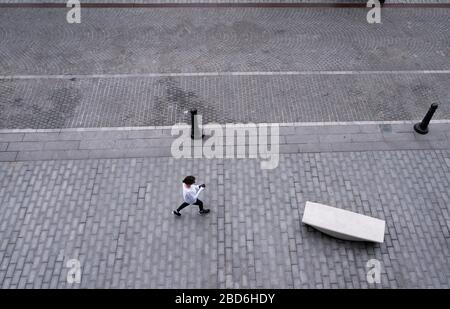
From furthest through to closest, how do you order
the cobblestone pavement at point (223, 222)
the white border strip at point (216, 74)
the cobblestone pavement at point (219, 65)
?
the white border strip at point (216, 74) < the cobblestone pavement at point (219, 65) < the cobblestone pavement at point (223, 222)

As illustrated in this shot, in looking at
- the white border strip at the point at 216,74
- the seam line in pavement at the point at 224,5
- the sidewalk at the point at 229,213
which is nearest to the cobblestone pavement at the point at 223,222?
the sidewalk at the point at 229,213

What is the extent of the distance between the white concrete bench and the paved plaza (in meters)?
0.32

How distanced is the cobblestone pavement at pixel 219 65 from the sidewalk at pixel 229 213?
0.89 m

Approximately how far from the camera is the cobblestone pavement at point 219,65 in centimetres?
1084

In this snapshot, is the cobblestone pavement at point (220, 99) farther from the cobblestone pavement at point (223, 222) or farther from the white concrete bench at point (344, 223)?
the white concrete bench at point (344, 223)

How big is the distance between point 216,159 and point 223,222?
186 centimetres

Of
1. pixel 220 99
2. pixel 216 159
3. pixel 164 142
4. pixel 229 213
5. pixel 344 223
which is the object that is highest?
pixel 220 99

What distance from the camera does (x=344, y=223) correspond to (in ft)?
26.9

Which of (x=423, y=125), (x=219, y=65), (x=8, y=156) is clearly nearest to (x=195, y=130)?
(x=219, y=65)

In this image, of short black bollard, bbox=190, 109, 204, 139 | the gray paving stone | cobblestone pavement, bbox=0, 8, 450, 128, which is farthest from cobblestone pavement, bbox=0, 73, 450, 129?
the gray paving stone

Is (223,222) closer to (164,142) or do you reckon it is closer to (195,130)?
(195,130)

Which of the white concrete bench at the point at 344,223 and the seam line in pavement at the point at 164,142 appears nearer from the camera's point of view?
the white concrete bench at the point at 344,223

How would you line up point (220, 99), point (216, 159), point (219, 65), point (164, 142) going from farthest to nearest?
1. point (219, 65)
2. point (220, 99)
3. point (164, 142)
4. point (216, 159)
